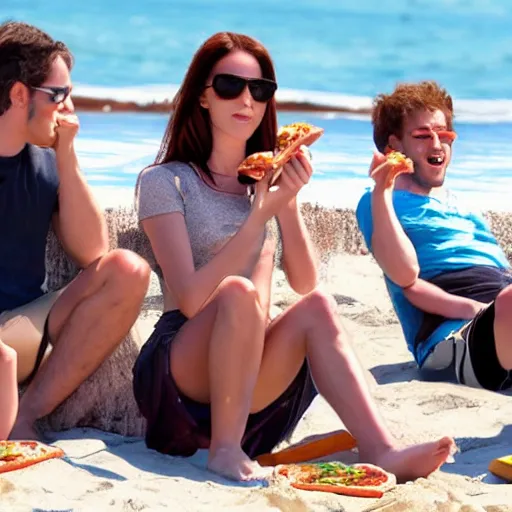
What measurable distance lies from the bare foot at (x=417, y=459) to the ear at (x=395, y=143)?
1.70 meters

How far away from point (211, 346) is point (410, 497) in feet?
2.26

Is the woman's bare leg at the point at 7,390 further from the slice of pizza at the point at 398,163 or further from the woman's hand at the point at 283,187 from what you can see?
the slice of pizza at the point at 398,163

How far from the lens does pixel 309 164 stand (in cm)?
327

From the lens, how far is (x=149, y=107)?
16.8 meters

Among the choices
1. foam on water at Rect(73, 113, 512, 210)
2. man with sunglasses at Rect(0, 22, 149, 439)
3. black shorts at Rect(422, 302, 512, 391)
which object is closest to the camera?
man with sunglasses at Rect(0, 22, 149, 439)

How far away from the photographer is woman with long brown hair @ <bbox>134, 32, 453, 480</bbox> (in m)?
3.05

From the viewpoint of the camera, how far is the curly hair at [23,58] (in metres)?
3.33

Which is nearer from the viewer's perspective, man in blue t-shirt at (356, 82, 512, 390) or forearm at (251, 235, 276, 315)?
forearm at (251, 235, 276, 315)

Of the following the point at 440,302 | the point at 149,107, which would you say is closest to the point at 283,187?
the point at 440,302

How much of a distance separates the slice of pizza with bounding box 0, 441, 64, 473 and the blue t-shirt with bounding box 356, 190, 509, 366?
1663 millimetres

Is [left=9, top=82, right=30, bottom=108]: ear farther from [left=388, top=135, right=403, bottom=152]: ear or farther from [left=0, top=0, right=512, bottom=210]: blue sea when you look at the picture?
[left=0, top=0, right=512, bottom=210]: blue sea

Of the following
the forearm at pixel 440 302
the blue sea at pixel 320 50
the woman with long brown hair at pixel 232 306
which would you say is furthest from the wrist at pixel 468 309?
the blue sea at pixel 320 50

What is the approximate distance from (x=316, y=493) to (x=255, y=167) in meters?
1.01

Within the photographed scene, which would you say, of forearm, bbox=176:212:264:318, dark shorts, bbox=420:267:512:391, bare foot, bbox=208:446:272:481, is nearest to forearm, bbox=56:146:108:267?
forearm, bbox=176:212:264:318
